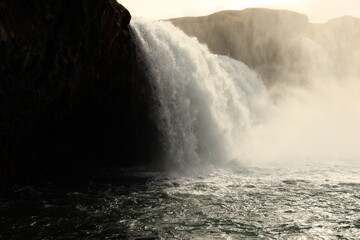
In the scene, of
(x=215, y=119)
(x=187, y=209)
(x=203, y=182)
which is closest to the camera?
(x=187, y=209)

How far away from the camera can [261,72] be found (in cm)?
3844

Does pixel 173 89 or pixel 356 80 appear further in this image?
pixel 356 80

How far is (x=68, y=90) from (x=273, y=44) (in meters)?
33.8

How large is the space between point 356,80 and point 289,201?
37.9 meters

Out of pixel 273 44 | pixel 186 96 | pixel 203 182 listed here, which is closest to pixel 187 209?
pixel 203 182

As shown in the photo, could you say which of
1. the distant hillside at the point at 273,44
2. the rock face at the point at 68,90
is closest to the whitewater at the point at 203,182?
the rock face at the point at 68,90

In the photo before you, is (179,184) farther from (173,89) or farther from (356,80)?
(356,80)

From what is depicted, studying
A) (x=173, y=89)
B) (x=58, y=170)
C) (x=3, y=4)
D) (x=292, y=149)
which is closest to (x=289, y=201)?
(x=173, y=89)

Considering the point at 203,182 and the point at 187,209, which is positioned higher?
the point at 203,182

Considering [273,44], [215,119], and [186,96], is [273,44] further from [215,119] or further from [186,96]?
[186,96]

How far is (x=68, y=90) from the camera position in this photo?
10086mm

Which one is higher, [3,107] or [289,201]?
[3,107]

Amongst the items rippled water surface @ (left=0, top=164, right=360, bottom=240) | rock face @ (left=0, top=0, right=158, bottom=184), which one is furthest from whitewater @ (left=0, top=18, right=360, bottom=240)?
rock face @ (left=0, top=0, right=158, bottom=184)

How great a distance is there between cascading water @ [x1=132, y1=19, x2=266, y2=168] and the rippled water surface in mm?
2148
